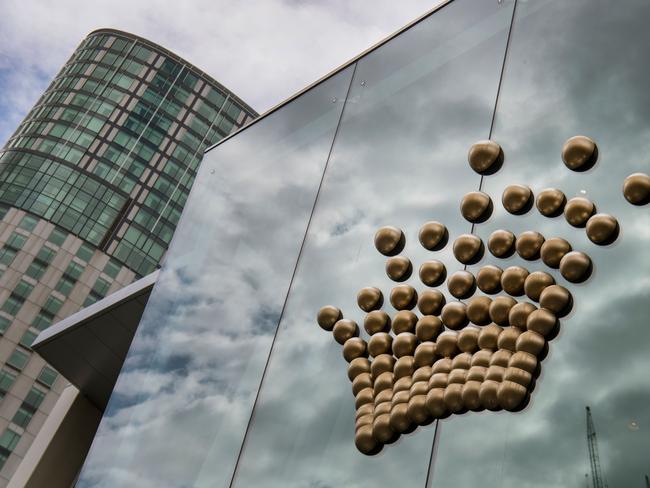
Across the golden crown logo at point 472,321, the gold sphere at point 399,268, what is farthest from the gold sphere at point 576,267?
the gold sphere at point 399,268

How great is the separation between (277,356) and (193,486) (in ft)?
2.85

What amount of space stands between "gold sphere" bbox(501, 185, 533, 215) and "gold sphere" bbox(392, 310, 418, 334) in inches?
28.2

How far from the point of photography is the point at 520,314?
334cm

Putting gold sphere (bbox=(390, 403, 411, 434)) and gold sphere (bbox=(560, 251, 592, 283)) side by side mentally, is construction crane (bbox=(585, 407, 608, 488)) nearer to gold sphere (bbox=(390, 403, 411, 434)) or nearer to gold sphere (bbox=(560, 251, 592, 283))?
gold sphere (bbox=(560, 251, 592, 283))

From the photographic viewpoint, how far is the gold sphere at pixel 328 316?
4359 millimetres

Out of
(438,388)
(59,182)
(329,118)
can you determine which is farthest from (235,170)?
(59,182)

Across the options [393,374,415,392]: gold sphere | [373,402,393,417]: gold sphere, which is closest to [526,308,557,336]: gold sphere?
[393,374,415,392]: gold sphere

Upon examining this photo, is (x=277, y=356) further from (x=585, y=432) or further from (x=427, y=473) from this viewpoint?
(x=585, y=432)

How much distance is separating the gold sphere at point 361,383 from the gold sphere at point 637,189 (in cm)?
150

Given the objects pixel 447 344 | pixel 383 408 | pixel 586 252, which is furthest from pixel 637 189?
pixel 383 408

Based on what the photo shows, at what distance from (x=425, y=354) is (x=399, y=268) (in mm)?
616

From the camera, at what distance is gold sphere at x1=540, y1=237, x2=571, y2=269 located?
3.38 m

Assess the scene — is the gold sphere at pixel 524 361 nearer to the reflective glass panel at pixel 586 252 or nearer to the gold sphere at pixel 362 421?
the reflective glass panel at pixel 586 252

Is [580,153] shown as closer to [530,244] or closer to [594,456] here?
[530,244]
